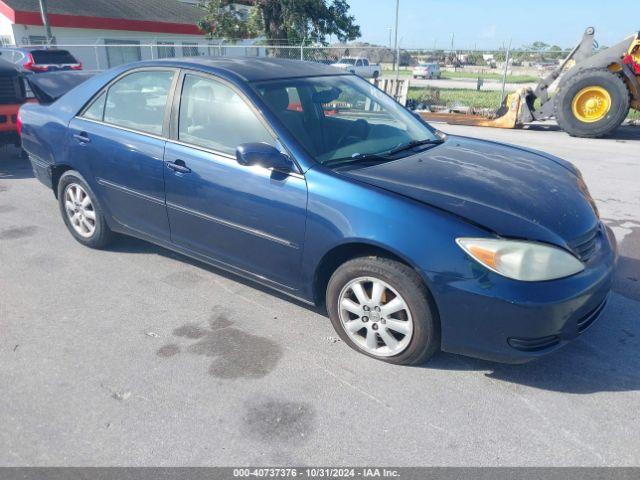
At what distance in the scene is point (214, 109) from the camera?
3568 mm

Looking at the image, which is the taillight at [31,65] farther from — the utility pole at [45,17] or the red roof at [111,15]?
the red roof at [111,15]

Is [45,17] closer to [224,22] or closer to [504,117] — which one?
[224,22]

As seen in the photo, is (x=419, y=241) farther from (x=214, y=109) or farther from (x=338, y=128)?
(x=214, y=109)

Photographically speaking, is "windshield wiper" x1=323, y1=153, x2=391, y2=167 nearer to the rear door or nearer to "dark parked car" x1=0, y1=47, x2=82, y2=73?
the rear door

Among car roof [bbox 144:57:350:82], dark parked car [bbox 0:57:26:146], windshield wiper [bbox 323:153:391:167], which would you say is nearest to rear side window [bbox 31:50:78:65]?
dark parked car [bbox 0:57:26:146]

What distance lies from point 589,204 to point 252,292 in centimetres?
239

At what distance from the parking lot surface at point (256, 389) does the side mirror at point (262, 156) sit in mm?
1089

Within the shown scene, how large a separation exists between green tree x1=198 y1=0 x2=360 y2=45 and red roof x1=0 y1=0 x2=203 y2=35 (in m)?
5.77

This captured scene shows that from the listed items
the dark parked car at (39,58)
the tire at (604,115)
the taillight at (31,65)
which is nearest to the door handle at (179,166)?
the tire at (604,115)

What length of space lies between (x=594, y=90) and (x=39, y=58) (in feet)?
50.6

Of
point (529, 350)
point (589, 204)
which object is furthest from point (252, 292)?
point (589, 204)

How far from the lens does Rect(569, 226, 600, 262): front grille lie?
2.79m

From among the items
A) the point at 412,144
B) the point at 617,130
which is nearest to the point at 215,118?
the point at 412,144

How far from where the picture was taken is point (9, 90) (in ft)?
25.8
